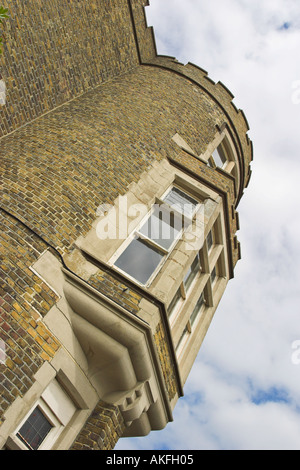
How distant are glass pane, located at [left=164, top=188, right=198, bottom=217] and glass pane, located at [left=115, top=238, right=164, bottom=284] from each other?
4.51 ft

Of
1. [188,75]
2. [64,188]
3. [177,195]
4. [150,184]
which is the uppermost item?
[188,75]

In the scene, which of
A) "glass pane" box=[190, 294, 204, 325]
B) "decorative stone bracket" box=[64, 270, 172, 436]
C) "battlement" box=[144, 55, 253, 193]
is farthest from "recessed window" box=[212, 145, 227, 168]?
"decorative stone bracket" box=[64, 270, 172, 436]

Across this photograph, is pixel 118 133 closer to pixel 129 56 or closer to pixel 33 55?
pixel 33 55

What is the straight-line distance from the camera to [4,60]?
811 centimetres

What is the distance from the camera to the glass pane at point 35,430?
175 inches

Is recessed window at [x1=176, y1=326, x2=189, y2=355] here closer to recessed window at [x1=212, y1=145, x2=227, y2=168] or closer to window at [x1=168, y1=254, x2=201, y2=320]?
window at [x1=168, y1=254, x2=201, y2=320]

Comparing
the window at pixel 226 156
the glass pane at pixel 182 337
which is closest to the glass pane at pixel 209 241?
the glass pane at pixel 182 337

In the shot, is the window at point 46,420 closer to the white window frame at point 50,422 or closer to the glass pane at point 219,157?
the white window frame at point 50,422

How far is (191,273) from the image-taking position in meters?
7.67

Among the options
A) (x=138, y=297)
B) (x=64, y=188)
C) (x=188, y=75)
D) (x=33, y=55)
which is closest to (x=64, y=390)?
(x=138, y=297)

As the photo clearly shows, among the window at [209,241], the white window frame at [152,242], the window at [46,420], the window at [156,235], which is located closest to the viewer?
the window at [46,420]

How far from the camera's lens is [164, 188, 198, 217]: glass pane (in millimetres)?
7754

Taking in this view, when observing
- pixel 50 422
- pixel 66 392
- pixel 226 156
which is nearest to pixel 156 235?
pixel 66 392

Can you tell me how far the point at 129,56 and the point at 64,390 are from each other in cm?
1127
